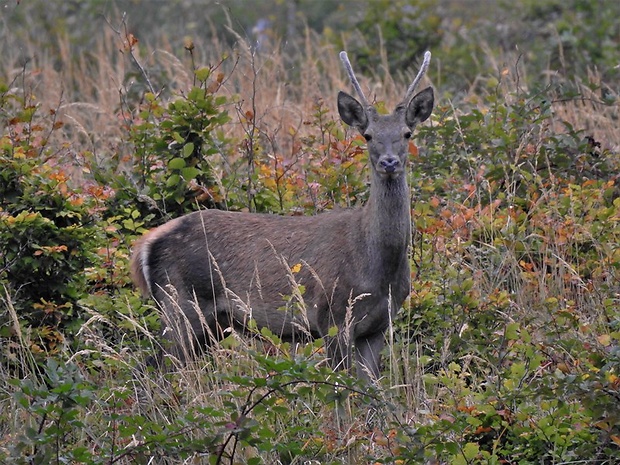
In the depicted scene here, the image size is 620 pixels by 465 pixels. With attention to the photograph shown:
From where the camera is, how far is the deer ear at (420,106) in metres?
7.74

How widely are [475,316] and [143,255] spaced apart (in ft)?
7.04

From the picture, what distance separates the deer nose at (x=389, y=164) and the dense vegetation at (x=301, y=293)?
25.4 inches

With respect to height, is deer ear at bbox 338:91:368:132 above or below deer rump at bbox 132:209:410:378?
above

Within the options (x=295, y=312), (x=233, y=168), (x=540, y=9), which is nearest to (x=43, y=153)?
(x=233, y=168)

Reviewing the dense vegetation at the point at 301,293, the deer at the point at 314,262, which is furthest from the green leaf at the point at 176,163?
the deer at the point at 314,262

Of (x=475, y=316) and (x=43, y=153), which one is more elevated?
(x=43, y=153)

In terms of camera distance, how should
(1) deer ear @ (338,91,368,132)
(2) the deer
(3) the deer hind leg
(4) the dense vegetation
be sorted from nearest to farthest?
(4) the dense vegetation
(2) the deer
(3) the deer hind leg
(1) deer ear @ (338,91,368,132)

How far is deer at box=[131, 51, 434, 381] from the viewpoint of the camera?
730 centimetres

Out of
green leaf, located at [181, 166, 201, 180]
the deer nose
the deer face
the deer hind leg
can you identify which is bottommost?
the deer hind leg

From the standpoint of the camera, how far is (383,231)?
733cm

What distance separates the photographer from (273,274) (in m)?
7.74

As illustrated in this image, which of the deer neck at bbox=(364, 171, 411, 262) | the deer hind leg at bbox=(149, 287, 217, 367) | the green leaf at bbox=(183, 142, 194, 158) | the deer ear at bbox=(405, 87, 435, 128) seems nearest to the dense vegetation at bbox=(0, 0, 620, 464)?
the green leaf at bbox=(183, 142, 194, 158)

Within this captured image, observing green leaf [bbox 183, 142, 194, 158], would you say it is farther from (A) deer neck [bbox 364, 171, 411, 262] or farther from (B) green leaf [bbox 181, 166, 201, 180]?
(A) deer neck [bbox 364, 171, 411, 262]

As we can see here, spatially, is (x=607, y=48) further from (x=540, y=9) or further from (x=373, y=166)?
(x=373, y=166)
